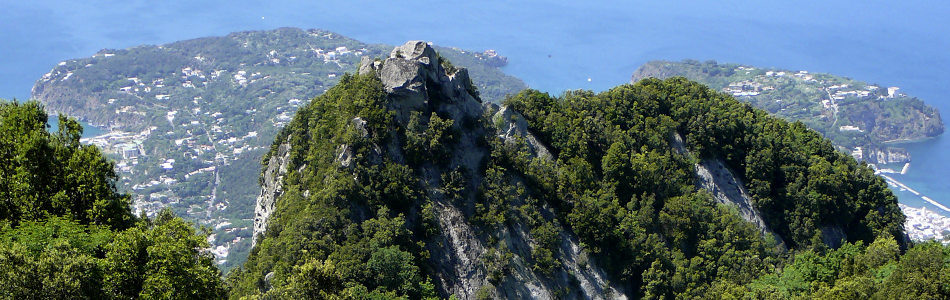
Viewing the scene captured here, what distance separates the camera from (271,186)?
51156 millimetres

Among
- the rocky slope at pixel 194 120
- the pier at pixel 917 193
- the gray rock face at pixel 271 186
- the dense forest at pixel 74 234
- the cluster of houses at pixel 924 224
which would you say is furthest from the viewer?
the pier at pixel 917 193

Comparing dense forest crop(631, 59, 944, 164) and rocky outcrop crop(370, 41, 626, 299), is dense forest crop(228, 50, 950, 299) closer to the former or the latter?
rocky outcrop crop(370, 41, 626, 299)

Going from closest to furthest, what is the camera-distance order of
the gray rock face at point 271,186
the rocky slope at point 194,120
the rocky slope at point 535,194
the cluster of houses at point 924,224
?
1. the rocky slope at point 535,194
2. the gray rock face at point 271,186
3. the cluster of houses at point 924,224
4. the rocky slope at point 194,120

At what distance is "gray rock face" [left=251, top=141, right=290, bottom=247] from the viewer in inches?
1956

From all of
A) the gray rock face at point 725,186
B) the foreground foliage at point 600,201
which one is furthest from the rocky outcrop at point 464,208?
the gray rock face at point 725,186

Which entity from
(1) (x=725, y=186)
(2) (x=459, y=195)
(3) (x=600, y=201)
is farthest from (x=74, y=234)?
(1) (x=725, y=186)

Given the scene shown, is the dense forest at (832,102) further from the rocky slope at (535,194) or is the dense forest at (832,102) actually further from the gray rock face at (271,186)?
the gray rock face at (271,186)

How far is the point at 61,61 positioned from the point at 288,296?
653ft

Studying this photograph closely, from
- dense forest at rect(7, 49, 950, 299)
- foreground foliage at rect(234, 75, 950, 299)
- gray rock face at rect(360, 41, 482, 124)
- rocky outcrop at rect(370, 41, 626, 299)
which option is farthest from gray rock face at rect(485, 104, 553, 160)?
gray rock face at rect(360, 41, 482, 124)

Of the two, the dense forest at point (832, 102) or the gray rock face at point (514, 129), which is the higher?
the gray rock face at point (514, 129)

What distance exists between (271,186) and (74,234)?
88.2 feet

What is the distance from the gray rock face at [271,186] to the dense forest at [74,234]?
19.3m

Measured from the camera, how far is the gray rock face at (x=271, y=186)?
49688 millimetres

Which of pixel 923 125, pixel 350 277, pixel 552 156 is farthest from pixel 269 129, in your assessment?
pixel 923 125
